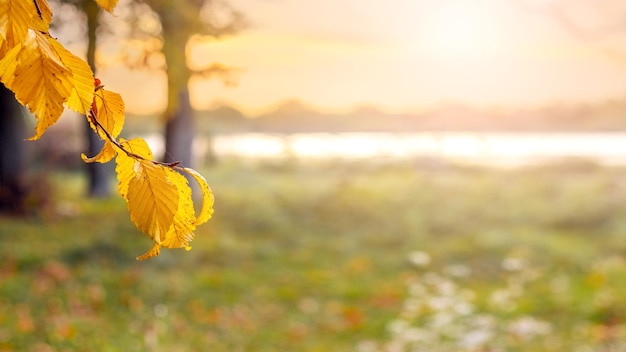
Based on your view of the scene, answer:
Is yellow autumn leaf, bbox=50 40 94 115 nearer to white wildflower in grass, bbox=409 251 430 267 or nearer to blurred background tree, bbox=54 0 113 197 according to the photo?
blurred background tree, bbox=54 0 113 197

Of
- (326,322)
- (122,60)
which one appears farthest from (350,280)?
(122,60)

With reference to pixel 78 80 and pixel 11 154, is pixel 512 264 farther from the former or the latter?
pixel 78 80

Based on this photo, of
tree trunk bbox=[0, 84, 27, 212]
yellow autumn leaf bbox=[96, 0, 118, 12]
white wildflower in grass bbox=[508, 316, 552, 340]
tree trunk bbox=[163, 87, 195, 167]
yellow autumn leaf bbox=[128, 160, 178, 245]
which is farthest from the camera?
tree trunk bbox=[163, 87, 195, 167]

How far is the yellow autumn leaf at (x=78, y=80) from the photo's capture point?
3.61ft

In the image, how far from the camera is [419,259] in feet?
33.5

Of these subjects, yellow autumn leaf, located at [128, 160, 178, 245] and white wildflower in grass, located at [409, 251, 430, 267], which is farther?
white wildflower in grass, located at [409, 251, 430, 267]

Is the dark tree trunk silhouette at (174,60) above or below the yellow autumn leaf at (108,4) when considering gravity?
above

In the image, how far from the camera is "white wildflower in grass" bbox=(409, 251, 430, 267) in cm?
1009

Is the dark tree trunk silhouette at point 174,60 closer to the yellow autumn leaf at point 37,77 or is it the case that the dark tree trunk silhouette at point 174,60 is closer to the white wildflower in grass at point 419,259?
the white wildflower in grass at point 419,259

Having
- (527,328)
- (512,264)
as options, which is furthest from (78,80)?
(512,264)

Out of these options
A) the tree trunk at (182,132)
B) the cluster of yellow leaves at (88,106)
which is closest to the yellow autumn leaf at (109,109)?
the cluster of yellow leaves at (88,106)

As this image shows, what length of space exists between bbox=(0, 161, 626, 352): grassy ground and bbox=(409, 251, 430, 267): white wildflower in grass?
2cm

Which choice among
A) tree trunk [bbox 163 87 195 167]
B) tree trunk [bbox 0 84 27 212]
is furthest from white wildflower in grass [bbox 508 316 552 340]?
tree trunk [bbox 0 84 27 212]

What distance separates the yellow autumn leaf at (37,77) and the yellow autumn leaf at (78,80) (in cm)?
4
